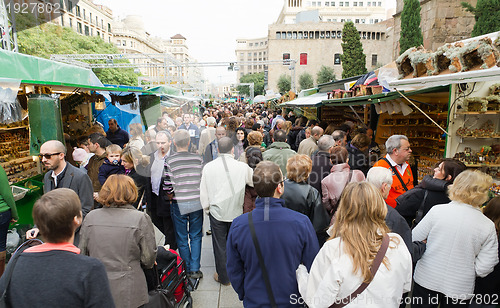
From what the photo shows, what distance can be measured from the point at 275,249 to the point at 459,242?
4.64 ft

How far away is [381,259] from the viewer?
5.30ft

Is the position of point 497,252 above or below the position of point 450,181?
below

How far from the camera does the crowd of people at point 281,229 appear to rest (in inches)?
63.4

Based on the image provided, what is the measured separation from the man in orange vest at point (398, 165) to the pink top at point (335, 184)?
1.43 ft

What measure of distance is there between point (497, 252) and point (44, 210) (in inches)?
117

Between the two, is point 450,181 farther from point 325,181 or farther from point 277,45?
point 277,45

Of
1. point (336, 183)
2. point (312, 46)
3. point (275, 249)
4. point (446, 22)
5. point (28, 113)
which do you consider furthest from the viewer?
point (312, 46)

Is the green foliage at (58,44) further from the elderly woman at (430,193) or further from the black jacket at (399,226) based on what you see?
the black jacket at (399,226)

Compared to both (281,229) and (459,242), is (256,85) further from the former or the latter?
(281,229)

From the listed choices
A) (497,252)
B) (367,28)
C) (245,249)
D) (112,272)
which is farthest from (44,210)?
(367,28)

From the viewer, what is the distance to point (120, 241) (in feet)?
7.20

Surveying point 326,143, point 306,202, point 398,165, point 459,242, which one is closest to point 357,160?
point 326,143

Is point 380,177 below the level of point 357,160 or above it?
above

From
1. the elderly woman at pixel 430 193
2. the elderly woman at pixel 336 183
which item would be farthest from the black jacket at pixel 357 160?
the elderly woman at pixel 430 193
